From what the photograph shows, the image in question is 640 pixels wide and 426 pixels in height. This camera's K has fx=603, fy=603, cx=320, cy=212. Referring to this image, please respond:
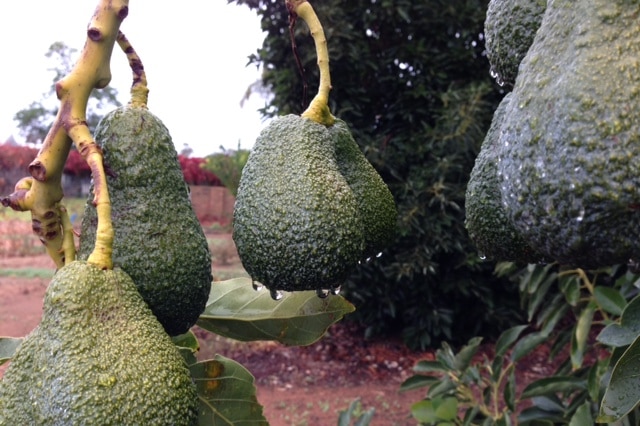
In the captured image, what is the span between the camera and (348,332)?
6457 millimetres

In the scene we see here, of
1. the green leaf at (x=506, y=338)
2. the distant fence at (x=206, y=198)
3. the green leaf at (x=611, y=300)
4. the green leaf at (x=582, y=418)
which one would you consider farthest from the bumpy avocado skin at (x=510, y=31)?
the distant fence at (x=206, y=198)

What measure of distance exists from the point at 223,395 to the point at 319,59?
67 centimetres

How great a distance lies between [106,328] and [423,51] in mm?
5059

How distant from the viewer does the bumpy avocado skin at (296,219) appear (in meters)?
Answer: 0.95

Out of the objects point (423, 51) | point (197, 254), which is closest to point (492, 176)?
point (197, 254)

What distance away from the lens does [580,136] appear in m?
0.60

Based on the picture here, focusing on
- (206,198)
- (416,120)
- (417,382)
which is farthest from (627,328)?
(206,198)

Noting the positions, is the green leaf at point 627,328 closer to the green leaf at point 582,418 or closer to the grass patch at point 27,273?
the green leaf at point 582,418

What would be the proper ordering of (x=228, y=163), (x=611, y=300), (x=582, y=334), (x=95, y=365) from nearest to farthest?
1. (x=95, y=365)
2. (x=611, y=300)
3. (x=582, y=334)
4. (x=228, y=163)

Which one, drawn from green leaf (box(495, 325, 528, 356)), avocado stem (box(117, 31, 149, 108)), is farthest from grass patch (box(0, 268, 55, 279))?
avocado stem (box(117, 31, 149, 108))

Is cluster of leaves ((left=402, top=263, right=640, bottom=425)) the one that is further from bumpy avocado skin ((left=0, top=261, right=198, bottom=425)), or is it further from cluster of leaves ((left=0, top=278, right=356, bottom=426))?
bumpy avocado skin ((left=0, top=261, right=198, bottom=425))

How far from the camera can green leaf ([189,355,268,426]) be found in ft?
3.86

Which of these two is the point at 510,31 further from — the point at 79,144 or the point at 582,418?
the point at 582,418

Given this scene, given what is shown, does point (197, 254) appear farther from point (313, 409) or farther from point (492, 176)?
point (313, 409)
